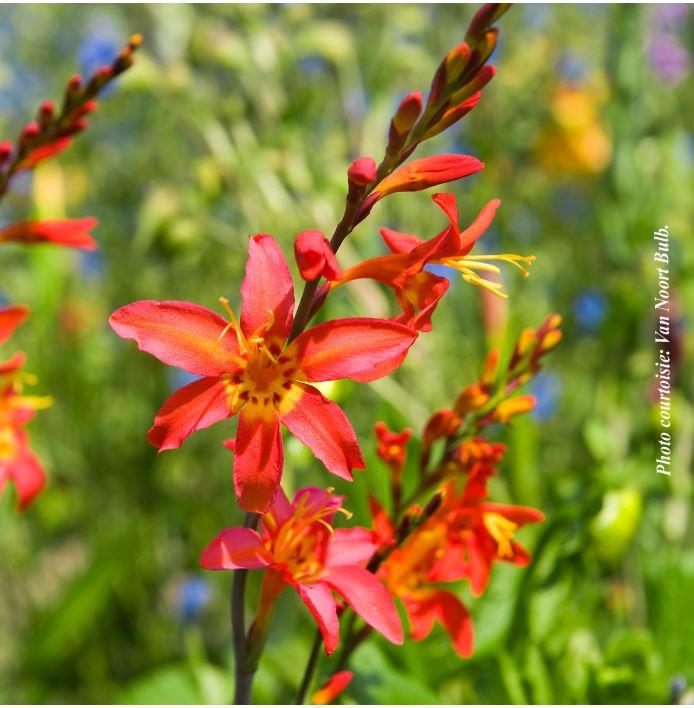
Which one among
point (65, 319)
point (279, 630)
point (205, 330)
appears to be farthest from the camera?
point (65, 319)

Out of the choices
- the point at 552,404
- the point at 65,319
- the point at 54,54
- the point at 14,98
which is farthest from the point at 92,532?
the point at 54,54

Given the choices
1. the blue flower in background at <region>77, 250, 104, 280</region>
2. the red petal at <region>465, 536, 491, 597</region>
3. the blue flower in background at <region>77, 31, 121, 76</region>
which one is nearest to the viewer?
the red petal at <region>465, 536, 491, 597</region>

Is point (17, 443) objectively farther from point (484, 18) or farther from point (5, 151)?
point (484, 18)

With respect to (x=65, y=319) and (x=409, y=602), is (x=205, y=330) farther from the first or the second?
(x=65, y=319)

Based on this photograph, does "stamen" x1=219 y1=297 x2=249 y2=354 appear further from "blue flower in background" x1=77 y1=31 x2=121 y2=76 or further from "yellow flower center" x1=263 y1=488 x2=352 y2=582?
"blue flower in background" x1=77 y1=31 x2=121 y2=76

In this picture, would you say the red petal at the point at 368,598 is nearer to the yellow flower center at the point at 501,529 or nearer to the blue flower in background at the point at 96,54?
the yellow flower center at the point at 501,529

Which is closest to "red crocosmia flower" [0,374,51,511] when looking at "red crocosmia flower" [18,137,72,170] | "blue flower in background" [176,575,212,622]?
"red crocosmia flower" [18,137,72,170]

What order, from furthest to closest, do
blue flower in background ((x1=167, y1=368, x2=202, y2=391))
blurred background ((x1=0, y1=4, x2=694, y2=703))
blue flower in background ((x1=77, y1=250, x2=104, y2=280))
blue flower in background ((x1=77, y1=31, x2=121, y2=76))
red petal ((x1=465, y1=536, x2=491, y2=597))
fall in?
blue flower in background ((x1=77, y1=250, x2=104, y2=280)) → blue flower in background ((x1=167, y1=368, x2=202, y2=391)) → blue flower in background ((x1=77, y1=31, x2=121, y2=76)) → blurred background ((x1=0, y1=4, x2=694, y2=703)) → red petal ((x1=465, y1=536, x2=491, y2=597))

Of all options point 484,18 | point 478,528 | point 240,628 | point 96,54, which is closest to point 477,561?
point 478,528
